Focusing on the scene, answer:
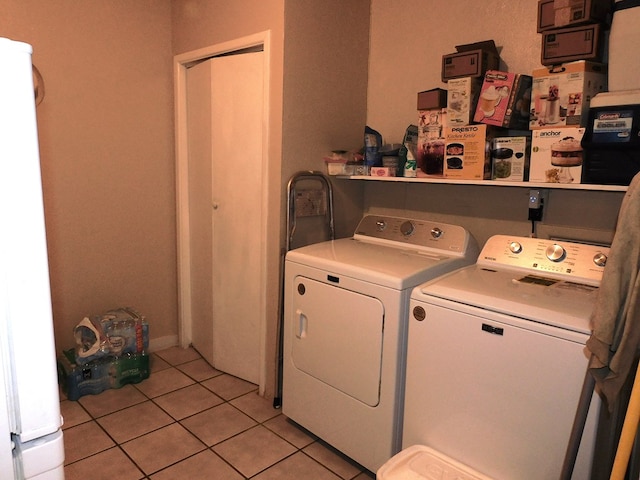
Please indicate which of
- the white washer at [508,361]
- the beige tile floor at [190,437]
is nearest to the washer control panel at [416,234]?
the white washer at [508,361]

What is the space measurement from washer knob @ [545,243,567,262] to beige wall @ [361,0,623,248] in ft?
0.67

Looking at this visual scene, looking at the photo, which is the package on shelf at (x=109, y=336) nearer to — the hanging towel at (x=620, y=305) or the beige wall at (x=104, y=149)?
the beige wall at (x=104, y=149)

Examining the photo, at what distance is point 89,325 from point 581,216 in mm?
2590

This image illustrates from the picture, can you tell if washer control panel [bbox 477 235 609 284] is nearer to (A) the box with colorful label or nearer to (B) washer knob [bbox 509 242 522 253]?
(B) washer knob [bbox 509 242 522 253]

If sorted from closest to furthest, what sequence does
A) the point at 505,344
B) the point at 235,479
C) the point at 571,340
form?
the point at 571,340, the point at 505,344, the point at 235,479

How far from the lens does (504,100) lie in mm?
1976

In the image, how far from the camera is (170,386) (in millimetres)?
2748

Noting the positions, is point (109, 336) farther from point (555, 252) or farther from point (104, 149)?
point (555, 252)

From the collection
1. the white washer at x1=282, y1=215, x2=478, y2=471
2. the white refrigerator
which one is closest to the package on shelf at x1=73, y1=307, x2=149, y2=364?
the white washer at x1=282, y1=215, x2=478, y2=471

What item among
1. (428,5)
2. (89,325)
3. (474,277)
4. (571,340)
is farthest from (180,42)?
(571,340)

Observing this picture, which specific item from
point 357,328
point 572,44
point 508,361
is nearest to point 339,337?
point 357,328

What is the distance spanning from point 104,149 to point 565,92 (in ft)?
7.96

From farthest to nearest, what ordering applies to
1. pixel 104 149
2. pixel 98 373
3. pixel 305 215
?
pixel 104 149, pixel 98 373, pixel 305 215

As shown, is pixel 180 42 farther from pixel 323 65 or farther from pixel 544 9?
pixel 544 9
